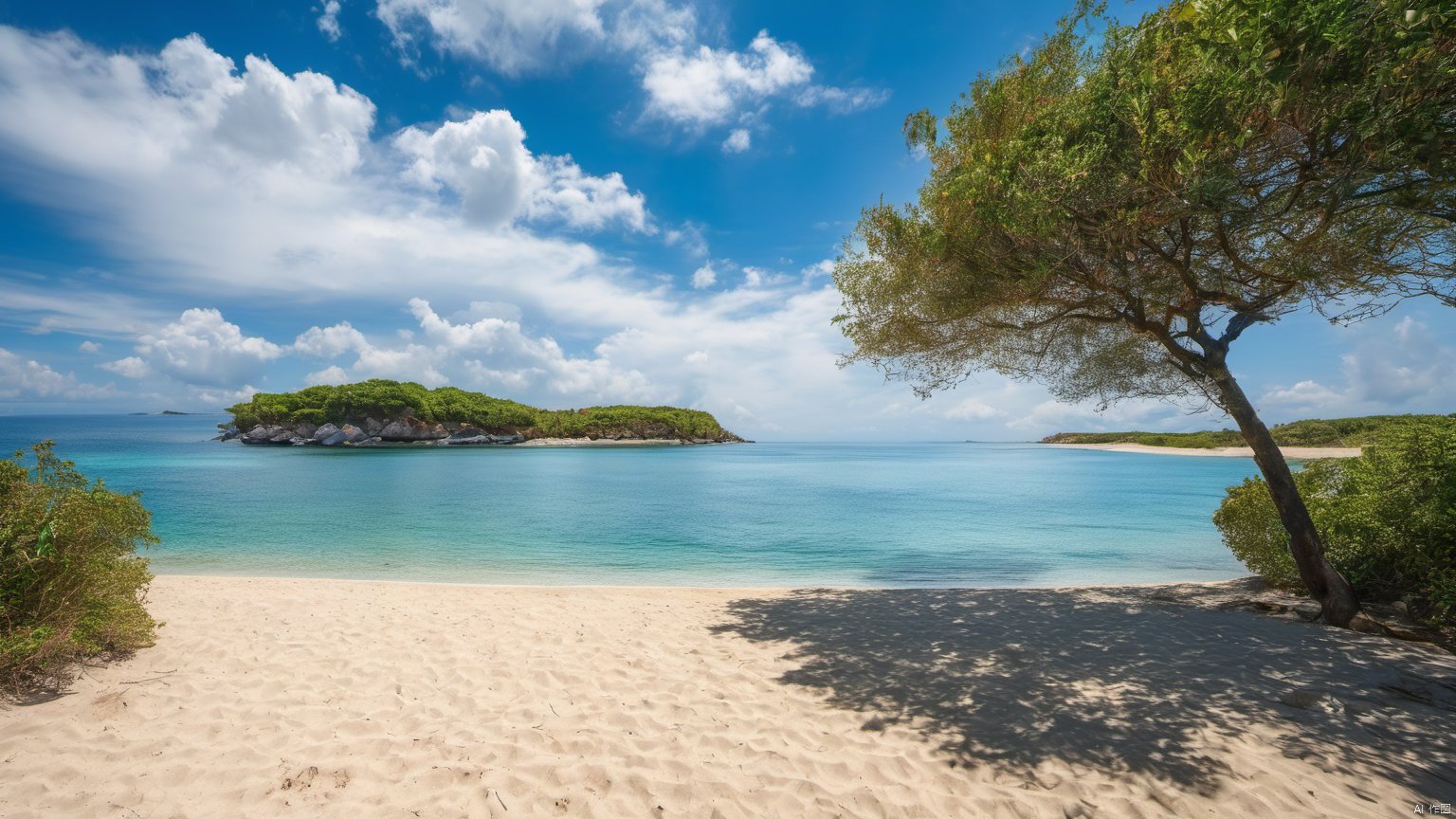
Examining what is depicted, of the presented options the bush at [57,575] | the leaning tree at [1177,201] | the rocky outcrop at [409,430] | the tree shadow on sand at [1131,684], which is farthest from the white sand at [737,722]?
the rocky outcrop at [409,430]

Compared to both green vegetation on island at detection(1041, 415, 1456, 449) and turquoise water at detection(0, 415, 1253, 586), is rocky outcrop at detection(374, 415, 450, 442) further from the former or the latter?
green vegetation on island at detection(1041, 415, 1456, 449)

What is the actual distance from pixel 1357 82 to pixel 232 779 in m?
10.5

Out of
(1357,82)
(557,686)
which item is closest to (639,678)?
(557,686)

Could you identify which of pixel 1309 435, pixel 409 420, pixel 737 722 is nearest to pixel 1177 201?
pixel 737 722

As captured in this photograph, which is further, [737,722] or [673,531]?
[673,531]

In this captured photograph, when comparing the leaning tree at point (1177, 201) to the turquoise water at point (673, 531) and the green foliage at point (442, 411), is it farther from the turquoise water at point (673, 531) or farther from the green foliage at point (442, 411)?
the green foliage at point (442, 411)

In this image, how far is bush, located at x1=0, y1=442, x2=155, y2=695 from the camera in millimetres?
5293

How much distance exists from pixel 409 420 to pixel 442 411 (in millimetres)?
6300

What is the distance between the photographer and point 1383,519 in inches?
323

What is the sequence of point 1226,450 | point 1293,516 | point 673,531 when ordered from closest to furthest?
point 1293,516 < point 673,531 < point 1226,450

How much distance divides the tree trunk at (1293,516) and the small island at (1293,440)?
0.97 metres

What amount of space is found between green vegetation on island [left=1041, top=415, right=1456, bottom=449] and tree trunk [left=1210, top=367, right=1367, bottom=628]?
61 cm

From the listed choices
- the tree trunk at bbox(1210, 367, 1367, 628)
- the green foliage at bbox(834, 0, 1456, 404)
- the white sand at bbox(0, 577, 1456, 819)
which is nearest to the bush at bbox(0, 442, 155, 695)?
the white sand at bbox(0, 577, 1456, 819)

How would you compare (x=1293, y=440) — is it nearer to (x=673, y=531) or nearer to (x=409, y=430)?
(x=673, y=531)
